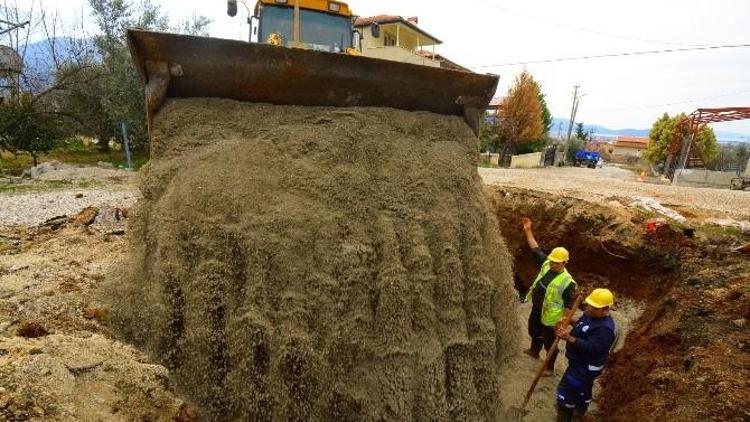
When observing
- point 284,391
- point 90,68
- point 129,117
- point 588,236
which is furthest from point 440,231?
point 90,68

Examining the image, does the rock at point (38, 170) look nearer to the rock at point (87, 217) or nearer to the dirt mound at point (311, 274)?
the rock at point (87, 217)

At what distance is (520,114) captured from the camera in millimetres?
27203

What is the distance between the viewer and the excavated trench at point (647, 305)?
140 inches

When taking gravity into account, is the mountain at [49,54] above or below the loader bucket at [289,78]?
above

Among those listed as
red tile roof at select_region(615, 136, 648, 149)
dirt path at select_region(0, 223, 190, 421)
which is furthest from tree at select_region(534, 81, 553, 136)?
red tile roof at select_region(615, 136, 648, 149)

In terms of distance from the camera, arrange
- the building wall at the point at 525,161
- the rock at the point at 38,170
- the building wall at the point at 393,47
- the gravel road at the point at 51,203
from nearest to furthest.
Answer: the gravel road at the point at 51,203 → the rock at the point at 38,170 → the building wall at the point at 393,47 → the building wall at the point at 525,161

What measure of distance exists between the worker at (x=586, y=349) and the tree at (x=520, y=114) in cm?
2450

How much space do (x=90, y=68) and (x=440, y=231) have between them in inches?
615

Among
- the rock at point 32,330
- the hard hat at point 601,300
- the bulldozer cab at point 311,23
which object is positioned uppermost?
the bulldozer cab at point 311,23

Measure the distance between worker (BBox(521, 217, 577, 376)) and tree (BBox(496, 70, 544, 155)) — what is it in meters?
23.3

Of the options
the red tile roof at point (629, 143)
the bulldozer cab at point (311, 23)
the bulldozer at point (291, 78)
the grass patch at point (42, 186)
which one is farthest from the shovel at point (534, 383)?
the red tile roof at point (629, 143)

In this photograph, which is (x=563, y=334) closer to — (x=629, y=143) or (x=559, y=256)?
(x=559, y=256)

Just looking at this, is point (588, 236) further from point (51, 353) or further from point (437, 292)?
point (51, 353)

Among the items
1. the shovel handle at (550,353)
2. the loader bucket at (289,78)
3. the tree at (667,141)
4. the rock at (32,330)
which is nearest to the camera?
the rock at (32,330)
